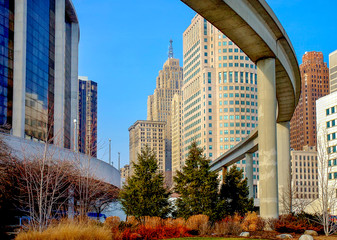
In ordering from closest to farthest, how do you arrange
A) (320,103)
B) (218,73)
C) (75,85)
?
(75,85) < (320,103) < (218,73)

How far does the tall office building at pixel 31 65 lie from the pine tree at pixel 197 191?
59.2ft

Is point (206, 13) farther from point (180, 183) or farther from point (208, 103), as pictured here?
point (208, 103)

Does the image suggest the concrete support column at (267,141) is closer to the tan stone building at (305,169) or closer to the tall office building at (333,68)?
the tall office building at (333,68)

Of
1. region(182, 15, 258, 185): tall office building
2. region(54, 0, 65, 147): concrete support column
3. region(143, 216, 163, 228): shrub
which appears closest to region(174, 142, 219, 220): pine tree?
region(143, 216, 163, 228): shrub

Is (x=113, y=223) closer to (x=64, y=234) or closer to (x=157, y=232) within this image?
(x=157, y=232)

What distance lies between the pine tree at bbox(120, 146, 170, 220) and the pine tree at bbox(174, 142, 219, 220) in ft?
3.81

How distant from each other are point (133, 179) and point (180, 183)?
3.31 meters

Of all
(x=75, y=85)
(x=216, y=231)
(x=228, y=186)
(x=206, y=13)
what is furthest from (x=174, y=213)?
(x=75, y=85)

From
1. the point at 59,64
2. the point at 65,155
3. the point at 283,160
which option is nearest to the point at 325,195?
the point at 283,160

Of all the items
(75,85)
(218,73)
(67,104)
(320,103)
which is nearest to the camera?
(67,104)

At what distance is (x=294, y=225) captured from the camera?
2289 cm

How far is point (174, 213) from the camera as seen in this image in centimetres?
2852

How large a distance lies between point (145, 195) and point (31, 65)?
101ft

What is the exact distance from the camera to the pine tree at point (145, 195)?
88.0 feet
